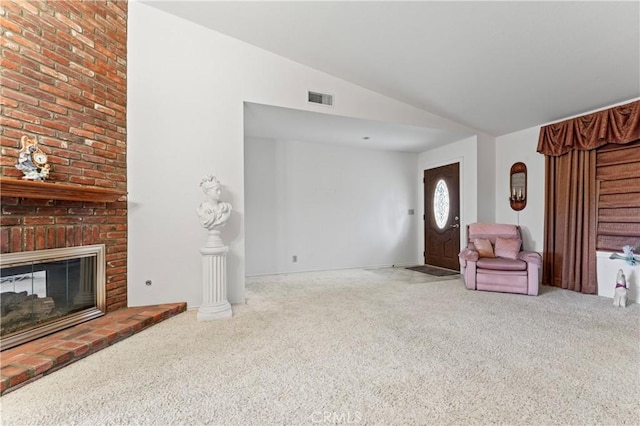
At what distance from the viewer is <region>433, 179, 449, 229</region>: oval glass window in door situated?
549 cm

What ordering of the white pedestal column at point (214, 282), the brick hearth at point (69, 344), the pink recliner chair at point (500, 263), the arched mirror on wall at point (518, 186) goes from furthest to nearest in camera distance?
1. the arched mirror on wall at point (518, 186)
2. the pink recliner chair at point (500, 263)
3. the white pedestal column at point (214, 282)
4. the brick hearth at point (69, 344)

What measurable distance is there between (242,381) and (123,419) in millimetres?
598

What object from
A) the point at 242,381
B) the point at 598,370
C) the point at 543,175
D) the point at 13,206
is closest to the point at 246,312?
the point at 242,381

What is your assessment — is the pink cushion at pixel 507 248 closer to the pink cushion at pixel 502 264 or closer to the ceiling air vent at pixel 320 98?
the pink cushion at pixel 502 264

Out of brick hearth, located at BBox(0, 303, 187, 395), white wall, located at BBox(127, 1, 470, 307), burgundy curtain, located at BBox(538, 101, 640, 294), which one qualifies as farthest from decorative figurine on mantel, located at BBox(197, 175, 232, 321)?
burgundy curtain, located at BBox(538, 101, 640, 294)

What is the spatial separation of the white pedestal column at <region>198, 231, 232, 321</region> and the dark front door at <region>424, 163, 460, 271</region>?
13.2 feet

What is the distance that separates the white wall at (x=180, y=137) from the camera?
2.99 metres

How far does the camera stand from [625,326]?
2.65m

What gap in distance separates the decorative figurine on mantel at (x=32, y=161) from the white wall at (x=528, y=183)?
5.75 meters

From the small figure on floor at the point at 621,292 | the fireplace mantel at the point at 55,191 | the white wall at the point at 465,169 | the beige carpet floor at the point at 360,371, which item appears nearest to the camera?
the beige carpet floor at the point at 360,371

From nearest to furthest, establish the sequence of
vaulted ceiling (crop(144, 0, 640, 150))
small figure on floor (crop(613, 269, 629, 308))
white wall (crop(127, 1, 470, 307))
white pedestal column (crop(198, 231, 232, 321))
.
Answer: vaulted ceiling (crop(144, 0, 640, 150)) < white pedestal column (crop(198, 231, 232, 321)) < white wall (crop(127, 1, 470, 307)) < small figure on floor (crop(613, 269, 629, 308))

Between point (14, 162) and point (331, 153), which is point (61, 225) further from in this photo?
point (331, 153)

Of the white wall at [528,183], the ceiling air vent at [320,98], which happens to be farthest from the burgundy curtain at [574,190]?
the ceiling air vent at [320,98]

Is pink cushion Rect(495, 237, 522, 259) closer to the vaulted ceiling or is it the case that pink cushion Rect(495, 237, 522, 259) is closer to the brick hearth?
the vaulted ceiling
